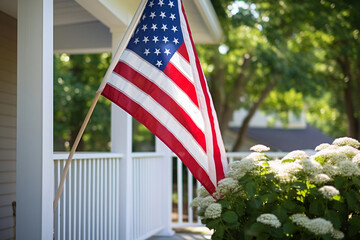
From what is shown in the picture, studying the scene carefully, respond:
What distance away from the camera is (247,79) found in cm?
1574

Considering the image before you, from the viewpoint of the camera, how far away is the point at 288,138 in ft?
66.2

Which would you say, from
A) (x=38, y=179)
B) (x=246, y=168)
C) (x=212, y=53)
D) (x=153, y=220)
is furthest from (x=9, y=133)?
(x=212, y=53)

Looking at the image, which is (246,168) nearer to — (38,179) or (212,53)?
(38,179)

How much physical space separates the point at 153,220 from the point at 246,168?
2.92 metres

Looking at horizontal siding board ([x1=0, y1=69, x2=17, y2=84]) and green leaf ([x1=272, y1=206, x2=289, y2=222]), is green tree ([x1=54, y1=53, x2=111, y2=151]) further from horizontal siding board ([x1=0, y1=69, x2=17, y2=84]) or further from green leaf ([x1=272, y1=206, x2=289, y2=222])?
green leaf ([x1=272, y1=206, x2=289, y2=222])

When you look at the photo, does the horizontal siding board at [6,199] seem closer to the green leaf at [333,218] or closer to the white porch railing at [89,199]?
the white porch railing at [89,199]

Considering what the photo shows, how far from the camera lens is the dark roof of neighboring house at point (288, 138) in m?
19.2

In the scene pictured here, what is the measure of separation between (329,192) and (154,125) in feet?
4.57

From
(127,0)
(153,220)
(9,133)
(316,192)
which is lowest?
(153,220)

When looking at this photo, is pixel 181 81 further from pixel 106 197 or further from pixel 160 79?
pixel 106 197

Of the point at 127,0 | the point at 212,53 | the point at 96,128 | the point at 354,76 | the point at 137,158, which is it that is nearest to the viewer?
the point at 127,0

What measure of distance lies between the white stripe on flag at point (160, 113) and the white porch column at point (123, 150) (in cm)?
155

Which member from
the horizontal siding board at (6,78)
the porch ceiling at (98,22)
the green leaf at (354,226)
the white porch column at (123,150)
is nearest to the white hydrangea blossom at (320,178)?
the green leaf at (354,226)

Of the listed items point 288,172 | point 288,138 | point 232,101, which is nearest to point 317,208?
point 288,172
